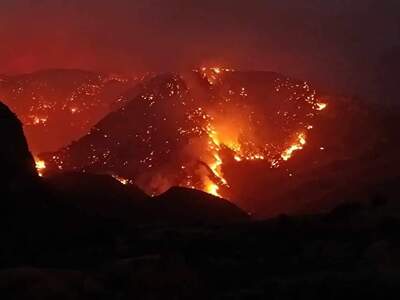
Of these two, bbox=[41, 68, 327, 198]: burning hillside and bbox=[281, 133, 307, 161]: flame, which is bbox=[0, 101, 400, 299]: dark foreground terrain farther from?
bbox=[281, 133, 307, 161]: flame

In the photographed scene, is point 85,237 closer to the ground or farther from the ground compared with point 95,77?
closer to the ground

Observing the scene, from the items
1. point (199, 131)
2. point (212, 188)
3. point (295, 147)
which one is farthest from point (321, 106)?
point (212, 188)

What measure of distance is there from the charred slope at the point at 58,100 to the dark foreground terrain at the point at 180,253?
11597 cm

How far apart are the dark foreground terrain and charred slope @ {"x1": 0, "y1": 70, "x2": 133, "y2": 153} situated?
116 metres

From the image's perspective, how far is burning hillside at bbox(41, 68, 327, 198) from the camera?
396ft

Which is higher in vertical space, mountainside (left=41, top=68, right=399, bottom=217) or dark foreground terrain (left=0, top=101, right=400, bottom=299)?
mountainside (left=41, top=68, right=399, bottom=217)

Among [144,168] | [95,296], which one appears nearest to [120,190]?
[144,168]

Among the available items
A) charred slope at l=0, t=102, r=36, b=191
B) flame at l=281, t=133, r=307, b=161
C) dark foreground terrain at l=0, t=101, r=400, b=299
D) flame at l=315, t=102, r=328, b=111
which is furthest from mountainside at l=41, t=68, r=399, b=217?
charred slope at l=0, t=102, r=36, b=191

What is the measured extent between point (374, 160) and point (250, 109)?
31.9 metres

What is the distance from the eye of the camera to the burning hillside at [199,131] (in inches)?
4747

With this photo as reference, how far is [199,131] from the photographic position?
5295 inches

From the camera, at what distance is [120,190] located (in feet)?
285

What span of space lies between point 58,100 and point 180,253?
149m

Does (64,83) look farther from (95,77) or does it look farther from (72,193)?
(72,193)
